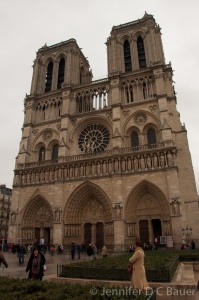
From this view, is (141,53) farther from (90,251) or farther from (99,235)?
(90,251)

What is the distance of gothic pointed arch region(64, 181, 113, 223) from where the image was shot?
83.6ft

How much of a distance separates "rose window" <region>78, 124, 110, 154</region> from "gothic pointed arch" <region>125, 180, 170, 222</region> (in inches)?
269

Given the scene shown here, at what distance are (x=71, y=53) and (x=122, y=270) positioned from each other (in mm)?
32868

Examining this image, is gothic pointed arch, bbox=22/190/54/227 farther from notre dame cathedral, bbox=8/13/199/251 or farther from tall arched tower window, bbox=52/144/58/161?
tall arched tower window, bbox=52/144/58/161

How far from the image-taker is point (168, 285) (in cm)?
682

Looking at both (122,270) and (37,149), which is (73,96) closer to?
(37,149)

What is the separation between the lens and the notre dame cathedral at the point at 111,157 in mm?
23422

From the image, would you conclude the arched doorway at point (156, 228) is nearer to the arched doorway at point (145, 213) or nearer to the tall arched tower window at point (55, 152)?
the arched doorway at point (145, 213)

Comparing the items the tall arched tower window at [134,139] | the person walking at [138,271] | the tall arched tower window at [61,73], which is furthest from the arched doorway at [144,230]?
the tall arched tower window at [61,73]

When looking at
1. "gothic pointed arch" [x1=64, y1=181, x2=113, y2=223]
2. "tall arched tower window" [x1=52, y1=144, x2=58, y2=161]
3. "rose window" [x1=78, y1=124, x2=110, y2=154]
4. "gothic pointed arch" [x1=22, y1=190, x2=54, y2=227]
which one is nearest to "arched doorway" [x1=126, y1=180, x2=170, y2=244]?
"gothic pointed arch" [x1=64, y1=181, x2=113, y2=223]

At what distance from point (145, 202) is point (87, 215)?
6457mm

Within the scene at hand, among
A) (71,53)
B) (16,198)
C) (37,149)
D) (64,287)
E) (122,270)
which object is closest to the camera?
(64,287)

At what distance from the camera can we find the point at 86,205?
26859 mm

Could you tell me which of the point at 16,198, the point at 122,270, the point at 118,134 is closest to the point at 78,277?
the point at 122,270
